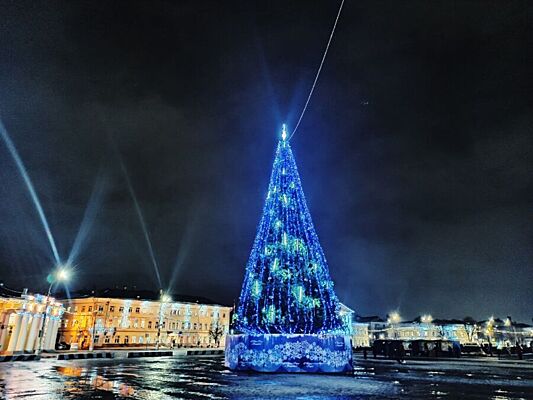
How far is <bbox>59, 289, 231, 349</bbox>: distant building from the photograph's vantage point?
256 ft

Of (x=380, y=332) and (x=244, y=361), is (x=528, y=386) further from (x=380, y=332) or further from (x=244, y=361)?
(x=380, y=332)

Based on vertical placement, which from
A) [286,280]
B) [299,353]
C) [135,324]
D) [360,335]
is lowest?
[299,353]

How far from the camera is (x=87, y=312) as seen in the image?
81000 mm

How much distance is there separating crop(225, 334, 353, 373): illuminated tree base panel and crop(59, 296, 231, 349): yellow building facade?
182 ft

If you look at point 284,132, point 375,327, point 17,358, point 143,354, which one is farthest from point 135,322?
point 375,327

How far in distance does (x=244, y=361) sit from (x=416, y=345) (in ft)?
114

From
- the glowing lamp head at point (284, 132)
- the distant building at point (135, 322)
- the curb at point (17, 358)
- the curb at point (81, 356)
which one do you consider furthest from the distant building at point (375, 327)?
the glowing lamp head at point (284, 132)

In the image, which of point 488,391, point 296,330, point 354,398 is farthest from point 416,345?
point 354,398

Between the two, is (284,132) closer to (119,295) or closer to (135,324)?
(135,324)

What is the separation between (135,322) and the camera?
267ft

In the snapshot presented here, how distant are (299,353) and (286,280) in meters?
4.08

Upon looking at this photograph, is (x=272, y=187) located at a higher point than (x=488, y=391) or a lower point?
higher

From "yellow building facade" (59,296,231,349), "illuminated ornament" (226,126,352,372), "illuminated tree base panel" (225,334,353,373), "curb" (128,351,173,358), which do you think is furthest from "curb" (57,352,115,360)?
"yellow building facade" (59,296,231,349)

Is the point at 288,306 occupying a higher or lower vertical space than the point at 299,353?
higher
